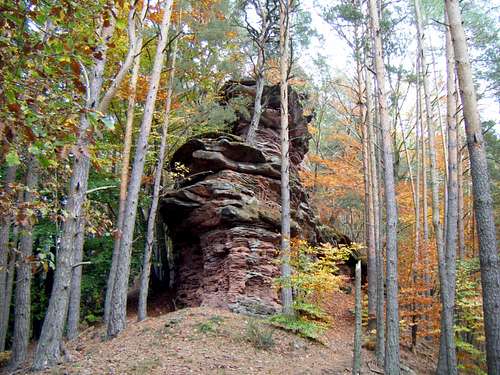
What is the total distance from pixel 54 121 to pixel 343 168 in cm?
1736

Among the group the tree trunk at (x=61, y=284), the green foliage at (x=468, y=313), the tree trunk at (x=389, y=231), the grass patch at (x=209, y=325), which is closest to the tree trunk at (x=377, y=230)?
the tree trunk at (x=389, y=231)

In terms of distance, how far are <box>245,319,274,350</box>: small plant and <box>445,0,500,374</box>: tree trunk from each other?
4.42 m

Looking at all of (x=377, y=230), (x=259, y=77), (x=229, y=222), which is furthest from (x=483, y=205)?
(x=259, y=77)

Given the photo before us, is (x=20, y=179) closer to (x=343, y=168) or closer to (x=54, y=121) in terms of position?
(x=54, y=121)

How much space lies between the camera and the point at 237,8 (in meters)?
15.4

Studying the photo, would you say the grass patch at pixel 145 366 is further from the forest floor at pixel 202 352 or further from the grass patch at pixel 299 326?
the grass patch at pixel 299 326

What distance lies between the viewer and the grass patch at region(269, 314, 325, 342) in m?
8.53

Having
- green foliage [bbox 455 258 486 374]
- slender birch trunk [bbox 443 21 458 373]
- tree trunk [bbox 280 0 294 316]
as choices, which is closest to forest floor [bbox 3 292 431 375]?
tree trunk [bbox 280 0 294 316]

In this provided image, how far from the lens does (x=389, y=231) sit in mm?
8484

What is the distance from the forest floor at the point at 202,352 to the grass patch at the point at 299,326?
0.16 metres

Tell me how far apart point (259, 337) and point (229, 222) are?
4068mm

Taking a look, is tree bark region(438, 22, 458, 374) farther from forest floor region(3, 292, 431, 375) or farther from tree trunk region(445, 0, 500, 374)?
tree trunk region(445, 0, 500, 374)

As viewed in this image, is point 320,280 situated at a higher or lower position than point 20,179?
lower

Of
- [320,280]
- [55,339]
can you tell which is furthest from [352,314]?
[55,339]
